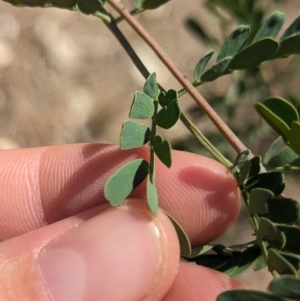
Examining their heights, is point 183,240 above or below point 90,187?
above

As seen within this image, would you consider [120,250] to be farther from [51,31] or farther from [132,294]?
[51,31]

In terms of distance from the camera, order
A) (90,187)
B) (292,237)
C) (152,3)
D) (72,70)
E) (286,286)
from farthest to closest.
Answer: (72,70) → (90,187) → (152,3) → (292,237) → (286,286)

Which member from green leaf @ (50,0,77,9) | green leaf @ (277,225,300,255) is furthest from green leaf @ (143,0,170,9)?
green leaf @ (277,225,300,255)

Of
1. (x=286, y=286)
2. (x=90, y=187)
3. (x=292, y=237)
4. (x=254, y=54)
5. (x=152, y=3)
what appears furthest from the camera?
(x=90, y=187)

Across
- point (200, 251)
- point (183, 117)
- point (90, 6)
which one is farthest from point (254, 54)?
point (200, 251)

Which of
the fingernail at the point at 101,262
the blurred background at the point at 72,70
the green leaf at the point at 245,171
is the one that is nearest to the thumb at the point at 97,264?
the fingernail at the point at 101,262

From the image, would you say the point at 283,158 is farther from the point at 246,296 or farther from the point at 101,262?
the point at 101,262

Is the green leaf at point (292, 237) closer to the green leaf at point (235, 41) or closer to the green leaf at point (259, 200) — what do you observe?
the green leaf at point (259, 200)
